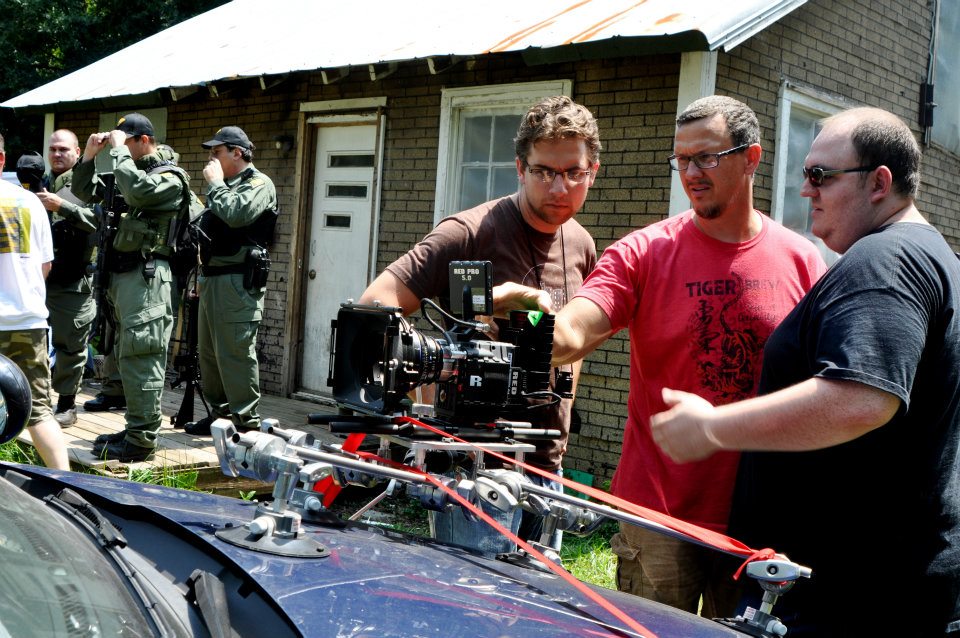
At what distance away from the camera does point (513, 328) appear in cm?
234

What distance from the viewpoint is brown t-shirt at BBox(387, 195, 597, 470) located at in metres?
2.89

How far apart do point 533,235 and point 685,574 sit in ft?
3.76

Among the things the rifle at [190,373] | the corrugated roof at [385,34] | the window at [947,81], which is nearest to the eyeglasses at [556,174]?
the corrugated roof at [385,34]

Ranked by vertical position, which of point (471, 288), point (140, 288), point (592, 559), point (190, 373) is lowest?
point (592, 559)

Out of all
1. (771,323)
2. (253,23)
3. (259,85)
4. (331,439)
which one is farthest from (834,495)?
(253,23)

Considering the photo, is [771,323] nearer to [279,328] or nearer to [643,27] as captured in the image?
[643,27]

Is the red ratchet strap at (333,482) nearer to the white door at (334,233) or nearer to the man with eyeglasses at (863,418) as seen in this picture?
the man with eyeglasses at (863,418)

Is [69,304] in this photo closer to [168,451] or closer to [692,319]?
[168,451]

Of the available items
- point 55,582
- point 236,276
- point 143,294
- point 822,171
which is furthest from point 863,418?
point 236,276

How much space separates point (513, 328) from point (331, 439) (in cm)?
467

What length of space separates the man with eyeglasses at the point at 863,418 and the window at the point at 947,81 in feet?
23.7

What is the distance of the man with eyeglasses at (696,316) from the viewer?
8.67 feet

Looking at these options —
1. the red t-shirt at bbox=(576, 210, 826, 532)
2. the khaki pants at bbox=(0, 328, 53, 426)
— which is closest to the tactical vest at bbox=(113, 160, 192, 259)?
the khaki pants at bbox=(0, 328, 53, 426)

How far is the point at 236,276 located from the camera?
6242 millimetres
